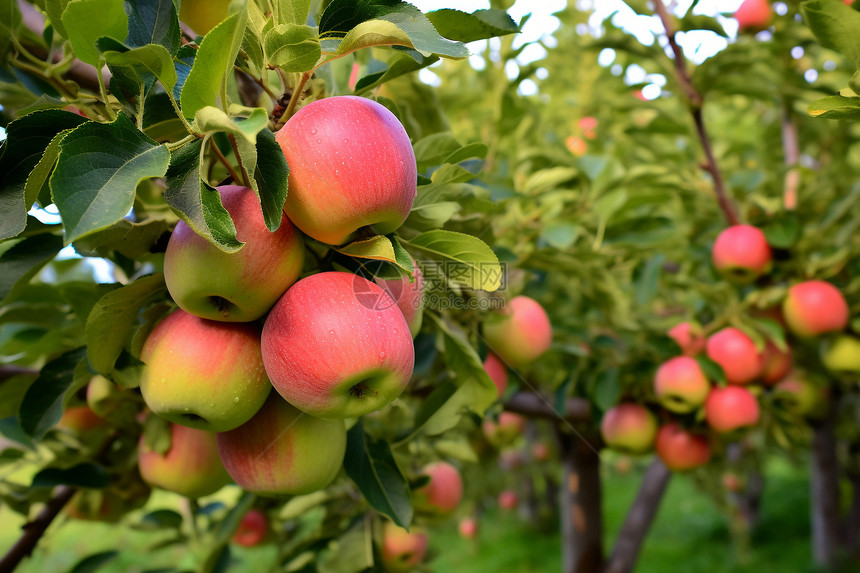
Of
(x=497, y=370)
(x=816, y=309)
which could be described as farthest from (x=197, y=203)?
(x=816, y=309)

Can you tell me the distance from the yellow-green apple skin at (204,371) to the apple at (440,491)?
0.79 meters

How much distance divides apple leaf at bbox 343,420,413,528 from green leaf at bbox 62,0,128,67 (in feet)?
2.02

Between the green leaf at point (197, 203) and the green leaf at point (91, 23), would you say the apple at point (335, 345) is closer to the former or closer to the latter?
the green leaf at point (197, 203)

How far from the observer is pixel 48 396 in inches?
33.6

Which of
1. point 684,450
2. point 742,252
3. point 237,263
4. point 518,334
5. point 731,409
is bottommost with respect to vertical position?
point 684,450

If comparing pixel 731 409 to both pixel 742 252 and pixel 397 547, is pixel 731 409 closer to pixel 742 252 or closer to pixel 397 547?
pixel 742 252

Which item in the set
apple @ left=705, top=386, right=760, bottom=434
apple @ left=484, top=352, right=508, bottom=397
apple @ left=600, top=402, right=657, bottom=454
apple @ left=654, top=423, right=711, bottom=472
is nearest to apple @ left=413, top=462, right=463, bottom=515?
apple @ left=484, top=352, right=508, bottom=397

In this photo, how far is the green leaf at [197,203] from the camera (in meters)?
0.52

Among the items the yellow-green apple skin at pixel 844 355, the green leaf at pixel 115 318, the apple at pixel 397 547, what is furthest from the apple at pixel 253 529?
the yellow-green apple skin at pixel 844 355

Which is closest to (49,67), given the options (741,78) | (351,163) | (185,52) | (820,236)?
(185,52)

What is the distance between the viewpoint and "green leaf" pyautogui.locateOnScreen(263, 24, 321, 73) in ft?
1.88

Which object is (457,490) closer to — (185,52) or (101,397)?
(101,397)

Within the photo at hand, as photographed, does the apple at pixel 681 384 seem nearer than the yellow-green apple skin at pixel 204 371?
No

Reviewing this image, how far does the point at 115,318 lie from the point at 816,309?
5.50 feet
